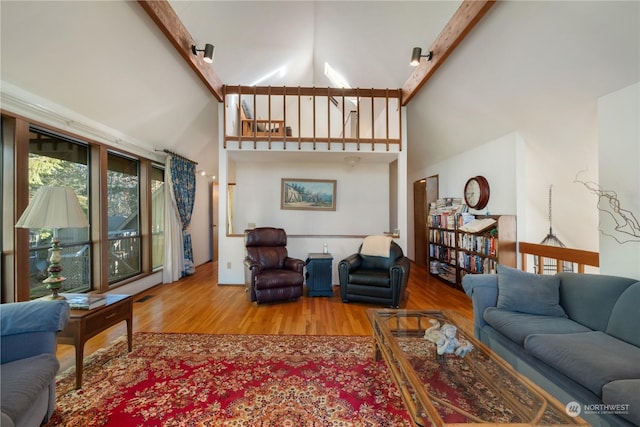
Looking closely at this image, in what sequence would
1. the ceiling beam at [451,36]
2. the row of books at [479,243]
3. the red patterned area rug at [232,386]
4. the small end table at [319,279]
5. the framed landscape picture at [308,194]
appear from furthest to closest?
the framed landscape picture at [308,194], the small end table at [319,279], the row of books at [479,243], the ceiling beam at [451,36], the red patterned area rug at [232,386]

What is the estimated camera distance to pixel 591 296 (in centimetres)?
183

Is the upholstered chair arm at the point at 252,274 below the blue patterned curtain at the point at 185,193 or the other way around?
below

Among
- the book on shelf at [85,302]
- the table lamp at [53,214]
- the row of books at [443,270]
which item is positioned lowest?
the row of books at [443,270]

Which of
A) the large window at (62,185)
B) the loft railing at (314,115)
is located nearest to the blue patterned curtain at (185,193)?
the loft railing at (314,115)

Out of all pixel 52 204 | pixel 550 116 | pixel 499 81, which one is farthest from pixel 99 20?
pixel 550 116

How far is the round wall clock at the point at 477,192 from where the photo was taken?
3656mm

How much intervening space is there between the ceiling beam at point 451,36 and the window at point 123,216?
14.3ft

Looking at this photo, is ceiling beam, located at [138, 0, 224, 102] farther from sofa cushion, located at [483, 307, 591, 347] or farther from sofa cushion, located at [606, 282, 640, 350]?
sofa cushion, located at [606, 282, 640, 350]

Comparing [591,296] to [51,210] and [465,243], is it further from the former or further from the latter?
[51,210]

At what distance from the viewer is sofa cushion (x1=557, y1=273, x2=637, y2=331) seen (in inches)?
67.9

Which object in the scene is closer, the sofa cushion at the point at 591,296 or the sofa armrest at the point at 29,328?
the sofa armrest at the point at 29,328

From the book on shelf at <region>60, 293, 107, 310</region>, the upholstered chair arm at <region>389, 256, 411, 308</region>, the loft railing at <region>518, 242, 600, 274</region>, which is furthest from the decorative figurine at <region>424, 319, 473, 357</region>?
the book on shelf at <region>60, 293, 107, 310</region>

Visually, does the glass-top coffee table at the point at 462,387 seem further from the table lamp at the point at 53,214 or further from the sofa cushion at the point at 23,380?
the table lamp at the point at 53,214

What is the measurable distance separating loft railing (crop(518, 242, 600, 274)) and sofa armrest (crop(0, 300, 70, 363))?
4.16m
